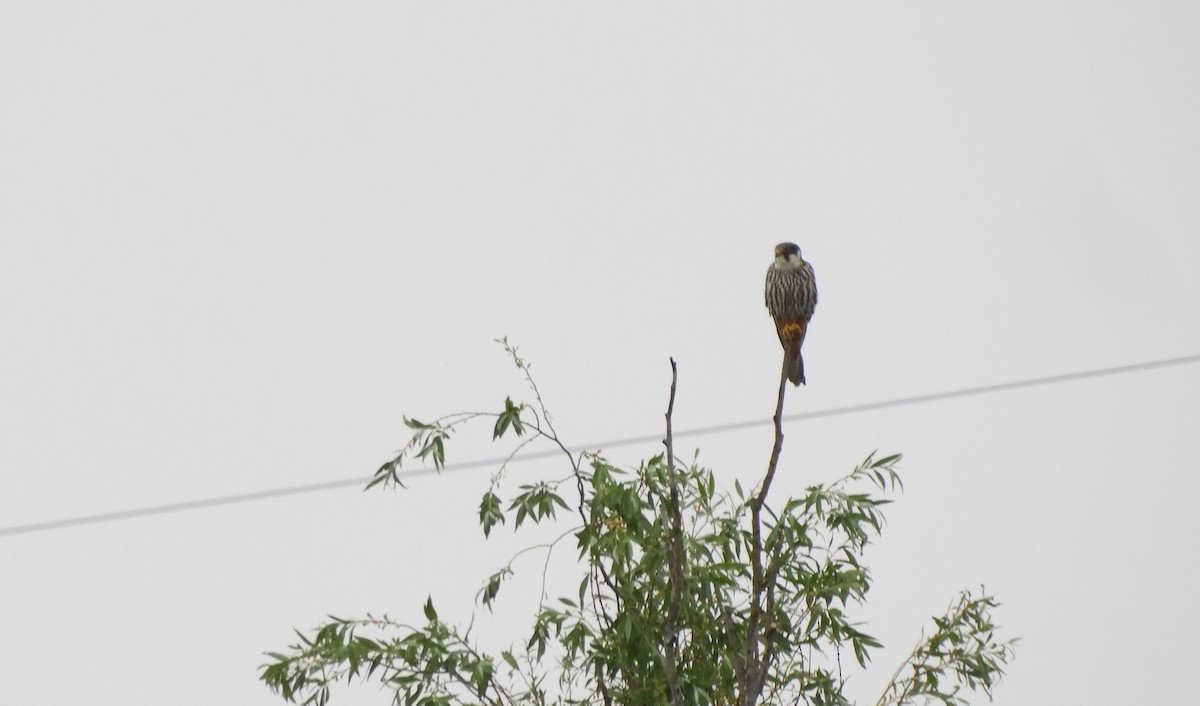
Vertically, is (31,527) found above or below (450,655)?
above

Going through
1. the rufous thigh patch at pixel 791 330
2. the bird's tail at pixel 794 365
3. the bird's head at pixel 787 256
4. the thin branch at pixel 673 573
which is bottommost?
the thin branch at pixel 673 573

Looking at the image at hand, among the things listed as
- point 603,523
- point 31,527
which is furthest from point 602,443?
point 603,523

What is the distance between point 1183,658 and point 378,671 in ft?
7.29

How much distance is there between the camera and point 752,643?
4.21 feet

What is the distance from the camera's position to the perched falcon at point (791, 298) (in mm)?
1639

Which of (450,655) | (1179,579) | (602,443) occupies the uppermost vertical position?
(602,443)

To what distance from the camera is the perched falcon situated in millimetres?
1639

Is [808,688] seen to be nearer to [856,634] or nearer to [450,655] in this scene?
[856,634]

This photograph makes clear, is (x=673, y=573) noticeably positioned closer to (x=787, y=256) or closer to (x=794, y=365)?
(x=794, y=365)

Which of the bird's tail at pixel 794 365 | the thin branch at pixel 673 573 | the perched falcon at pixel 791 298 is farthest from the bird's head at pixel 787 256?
the thin branch at pixel 673 573

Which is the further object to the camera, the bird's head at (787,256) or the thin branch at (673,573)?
the bird's head at (787,256)

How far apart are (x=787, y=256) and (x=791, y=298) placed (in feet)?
0.24

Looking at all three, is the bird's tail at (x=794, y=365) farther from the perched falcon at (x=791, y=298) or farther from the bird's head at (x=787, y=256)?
the bird's head at (x=787, y=256)

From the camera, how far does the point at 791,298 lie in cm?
166
